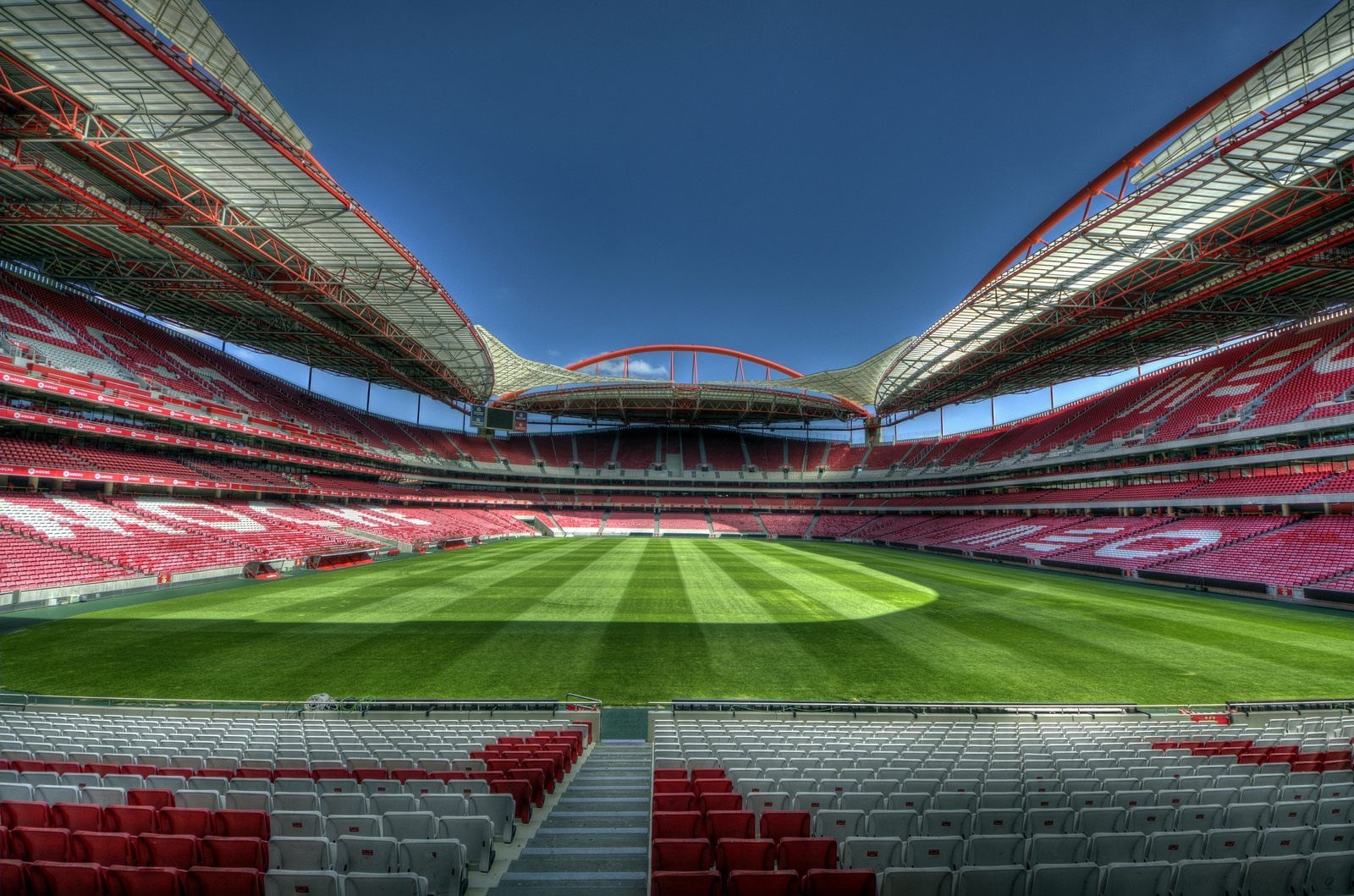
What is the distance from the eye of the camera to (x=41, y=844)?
3.67 m

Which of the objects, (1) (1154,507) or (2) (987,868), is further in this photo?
(1) (1154,507)

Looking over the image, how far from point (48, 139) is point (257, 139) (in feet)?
17.4

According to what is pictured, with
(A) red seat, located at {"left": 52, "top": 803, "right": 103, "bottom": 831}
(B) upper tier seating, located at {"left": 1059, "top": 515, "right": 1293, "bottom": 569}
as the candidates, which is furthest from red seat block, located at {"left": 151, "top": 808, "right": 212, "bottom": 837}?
(B) upper tier seating, located at {"left": 1059, "top": 515, "right": 1293, "bottom": 569}

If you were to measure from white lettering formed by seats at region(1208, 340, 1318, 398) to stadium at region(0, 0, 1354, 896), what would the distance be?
0.65 metres

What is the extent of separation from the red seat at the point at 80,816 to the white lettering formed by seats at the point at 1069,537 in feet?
140

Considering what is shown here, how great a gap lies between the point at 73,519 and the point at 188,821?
101 feet

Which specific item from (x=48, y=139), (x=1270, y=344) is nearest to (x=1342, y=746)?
(x=48, y=139)

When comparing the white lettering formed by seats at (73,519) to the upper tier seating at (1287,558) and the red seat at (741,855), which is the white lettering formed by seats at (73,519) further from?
the upper tier seating at (1287,558)

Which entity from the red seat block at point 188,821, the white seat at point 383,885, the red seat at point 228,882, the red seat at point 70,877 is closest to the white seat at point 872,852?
the white seat at point 383,885

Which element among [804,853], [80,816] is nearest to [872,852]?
[804,853]

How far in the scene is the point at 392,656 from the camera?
14078mm

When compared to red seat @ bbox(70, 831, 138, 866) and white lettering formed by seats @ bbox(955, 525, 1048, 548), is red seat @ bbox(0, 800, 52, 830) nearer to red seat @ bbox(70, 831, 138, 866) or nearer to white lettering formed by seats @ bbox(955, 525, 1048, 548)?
red seat @ bbox(70, 831, 138, 866)

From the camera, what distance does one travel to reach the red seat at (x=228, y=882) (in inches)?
125

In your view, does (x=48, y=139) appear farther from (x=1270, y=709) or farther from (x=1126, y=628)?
(x=1126, y=628)
